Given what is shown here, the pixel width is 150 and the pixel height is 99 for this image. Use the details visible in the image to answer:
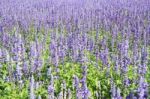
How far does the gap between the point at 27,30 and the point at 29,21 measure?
2.28 metres

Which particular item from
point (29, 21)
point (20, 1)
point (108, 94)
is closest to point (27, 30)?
point (29, 21)

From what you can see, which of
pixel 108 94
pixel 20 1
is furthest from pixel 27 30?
pixel 20 1

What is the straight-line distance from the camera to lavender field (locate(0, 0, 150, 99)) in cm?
994

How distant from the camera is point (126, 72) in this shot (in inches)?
430

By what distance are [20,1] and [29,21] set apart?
1051 centimetres

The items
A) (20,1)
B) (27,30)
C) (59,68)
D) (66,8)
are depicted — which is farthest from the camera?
(20,1)

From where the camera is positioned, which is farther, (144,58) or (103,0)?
(103,0)

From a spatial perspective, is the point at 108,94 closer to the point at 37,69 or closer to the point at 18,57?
the point at 37,69

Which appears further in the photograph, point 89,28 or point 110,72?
point 89,28

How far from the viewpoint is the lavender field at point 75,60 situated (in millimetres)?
9938

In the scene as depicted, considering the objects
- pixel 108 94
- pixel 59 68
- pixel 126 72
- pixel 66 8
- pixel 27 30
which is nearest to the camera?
pixel 108 94

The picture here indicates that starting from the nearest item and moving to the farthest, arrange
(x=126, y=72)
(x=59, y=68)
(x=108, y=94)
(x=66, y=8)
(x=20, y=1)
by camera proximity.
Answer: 1. (x=108, y=94)
2. (x=126, y=72)
3. (x=59, y=68)
4. (x=66, y=8)
5. (x=20, y=1)

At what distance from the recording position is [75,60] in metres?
12.5

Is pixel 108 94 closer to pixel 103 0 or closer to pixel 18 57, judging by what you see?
pixel 18 57
